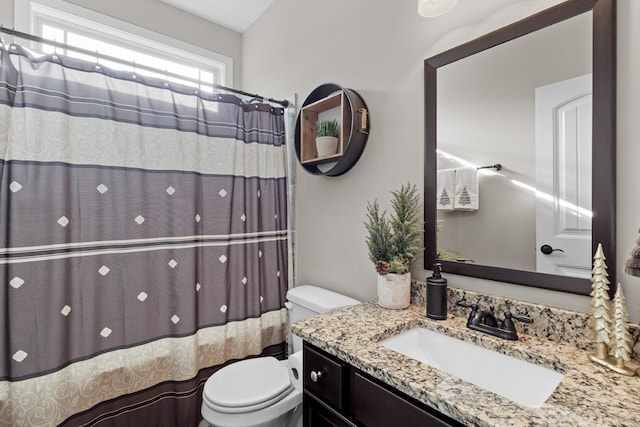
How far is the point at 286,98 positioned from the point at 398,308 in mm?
1535

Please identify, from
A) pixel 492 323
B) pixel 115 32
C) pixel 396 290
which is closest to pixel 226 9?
pixel 115 32

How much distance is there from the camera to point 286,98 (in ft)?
6.93

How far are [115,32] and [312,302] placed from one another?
218 centimetres

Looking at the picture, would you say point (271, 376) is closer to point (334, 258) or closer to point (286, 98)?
point (334, 258)

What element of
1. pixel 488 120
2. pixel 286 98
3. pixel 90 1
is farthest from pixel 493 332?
pixel 90 1

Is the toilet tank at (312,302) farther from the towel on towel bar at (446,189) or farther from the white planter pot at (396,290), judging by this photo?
the towel on towel bar at (446,189)

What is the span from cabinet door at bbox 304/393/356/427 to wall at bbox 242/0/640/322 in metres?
0.59

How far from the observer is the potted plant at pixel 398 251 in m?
1.25

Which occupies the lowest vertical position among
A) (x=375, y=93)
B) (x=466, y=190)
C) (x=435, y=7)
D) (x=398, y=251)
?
(x=398, y=251)

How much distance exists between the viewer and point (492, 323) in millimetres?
1027

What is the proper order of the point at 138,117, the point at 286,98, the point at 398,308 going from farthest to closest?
the point at 286,98
the point at 138,117
the point at 398,308

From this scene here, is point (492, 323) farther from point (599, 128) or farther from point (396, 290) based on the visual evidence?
point (599, 128)

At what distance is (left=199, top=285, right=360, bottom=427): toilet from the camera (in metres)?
1.28

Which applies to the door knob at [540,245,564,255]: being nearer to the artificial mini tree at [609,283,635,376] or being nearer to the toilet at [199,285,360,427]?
the artificial mini tree at [609,283,635,376]
